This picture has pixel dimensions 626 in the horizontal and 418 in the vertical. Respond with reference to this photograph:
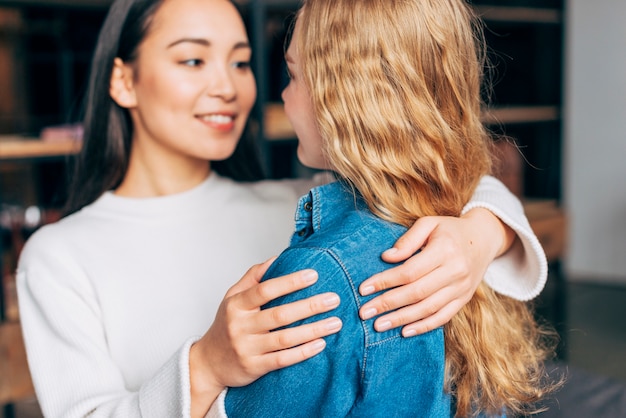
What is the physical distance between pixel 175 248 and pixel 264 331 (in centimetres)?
55

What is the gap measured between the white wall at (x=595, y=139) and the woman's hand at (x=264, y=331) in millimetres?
3621

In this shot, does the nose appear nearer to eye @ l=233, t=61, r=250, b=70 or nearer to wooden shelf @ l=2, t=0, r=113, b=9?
eye @ l=233, t=61, r=250, b=70

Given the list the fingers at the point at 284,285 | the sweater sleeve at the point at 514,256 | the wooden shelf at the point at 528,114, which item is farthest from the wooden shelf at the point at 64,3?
the wooden shelf at the point at 528,114

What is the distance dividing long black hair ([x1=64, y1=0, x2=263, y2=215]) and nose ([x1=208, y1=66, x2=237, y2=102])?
0.16m

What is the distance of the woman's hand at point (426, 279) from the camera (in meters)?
0.83

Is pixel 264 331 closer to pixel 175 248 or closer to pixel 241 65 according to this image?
pixel 175 248

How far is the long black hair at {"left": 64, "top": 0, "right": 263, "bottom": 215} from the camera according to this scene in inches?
52.3

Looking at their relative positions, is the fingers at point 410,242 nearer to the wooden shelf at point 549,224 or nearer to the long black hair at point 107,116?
the long black hair at point 107,116

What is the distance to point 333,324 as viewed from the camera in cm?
80

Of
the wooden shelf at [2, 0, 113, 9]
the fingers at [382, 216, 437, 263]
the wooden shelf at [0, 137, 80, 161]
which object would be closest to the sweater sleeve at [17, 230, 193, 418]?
the fingers at [382, 216, 437, 263]

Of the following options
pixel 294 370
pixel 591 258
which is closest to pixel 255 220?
pixel 294 370

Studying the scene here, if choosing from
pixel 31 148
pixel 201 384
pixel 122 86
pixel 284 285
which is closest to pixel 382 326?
pixel 284 285

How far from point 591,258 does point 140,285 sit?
11.6 feet

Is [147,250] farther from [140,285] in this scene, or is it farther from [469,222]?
[469,222]
